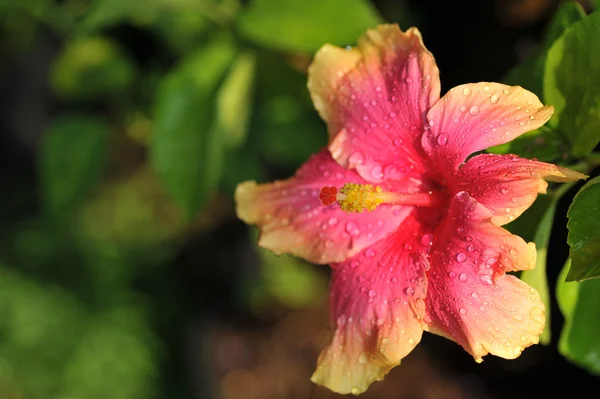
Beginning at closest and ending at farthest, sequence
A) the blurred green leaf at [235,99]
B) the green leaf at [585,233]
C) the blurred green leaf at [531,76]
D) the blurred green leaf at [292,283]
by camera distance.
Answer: the green leaf at [585,233] < the blurred green leaf at [531,76] < the blurred green leaf at [235,99] < the blurred green leaf at [292,283]

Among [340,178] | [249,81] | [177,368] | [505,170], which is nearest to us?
[505,170]

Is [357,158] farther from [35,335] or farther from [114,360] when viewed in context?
[35,335]

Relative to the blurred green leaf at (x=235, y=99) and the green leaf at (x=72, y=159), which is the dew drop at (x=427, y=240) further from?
the green leaf at (x=72, y=159)

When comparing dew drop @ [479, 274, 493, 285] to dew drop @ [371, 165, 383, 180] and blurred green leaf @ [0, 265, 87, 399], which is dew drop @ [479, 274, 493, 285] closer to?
dew drop @ [371, 165, 383, 180]

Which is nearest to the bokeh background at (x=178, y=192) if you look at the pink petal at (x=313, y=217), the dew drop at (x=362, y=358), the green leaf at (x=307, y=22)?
the green leaf at (x=307, y=22)

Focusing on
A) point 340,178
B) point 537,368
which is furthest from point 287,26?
point 537,368

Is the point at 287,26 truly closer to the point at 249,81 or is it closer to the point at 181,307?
the point at 249,81
